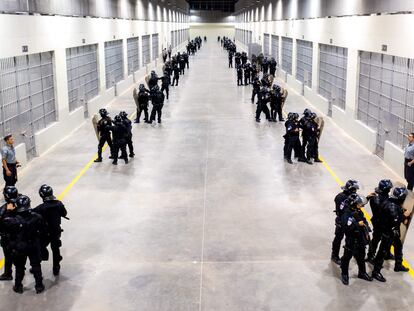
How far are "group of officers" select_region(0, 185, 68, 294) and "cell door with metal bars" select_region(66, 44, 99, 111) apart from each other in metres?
12.0

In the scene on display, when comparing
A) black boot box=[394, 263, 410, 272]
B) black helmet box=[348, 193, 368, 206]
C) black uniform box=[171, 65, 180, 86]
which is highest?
black uniform box=[171, 65, 180, 86]

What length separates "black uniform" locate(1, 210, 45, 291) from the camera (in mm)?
6750

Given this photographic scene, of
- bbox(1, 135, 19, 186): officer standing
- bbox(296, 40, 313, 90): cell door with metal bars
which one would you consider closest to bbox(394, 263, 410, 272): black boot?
bbox(1, 135, 19, 186): officer standing

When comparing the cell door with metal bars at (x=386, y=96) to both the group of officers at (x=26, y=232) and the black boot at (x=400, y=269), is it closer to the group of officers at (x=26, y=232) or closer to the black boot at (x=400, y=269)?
the black boot at (x=400, y=269)

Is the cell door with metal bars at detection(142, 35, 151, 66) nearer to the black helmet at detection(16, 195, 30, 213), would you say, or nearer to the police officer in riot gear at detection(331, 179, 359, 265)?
the police officer in riot gear at detection(331, 179, 359, 265)

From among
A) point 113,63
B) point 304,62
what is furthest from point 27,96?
point 304,62

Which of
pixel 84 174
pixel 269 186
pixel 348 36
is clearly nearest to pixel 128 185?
pixel 84 174

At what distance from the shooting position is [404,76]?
1295 cm

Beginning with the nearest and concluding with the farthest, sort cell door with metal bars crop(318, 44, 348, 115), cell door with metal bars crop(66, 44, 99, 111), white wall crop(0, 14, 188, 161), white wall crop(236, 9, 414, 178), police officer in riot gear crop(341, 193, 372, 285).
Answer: police officer in riot gear crop(341, 193, 372, 285), white wall crop(236, 9, 414, 178), white wall crop(0, 14, 188, 161), cell door with metal bars crop(66, 44, 99, 111), cell door with metal bars crop(318, 44, 348, 115)

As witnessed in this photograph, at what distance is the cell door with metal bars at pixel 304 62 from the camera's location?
84.3 feet

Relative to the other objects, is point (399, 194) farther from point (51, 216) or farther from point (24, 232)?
point (24, 232)

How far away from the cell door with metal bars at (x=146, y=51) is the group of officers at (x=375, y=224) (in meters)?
32.2

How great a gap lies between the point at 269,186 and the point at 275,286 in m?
4.86

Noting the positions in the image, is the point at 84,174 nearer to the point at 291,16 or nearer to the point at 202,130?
the point at 202,130
